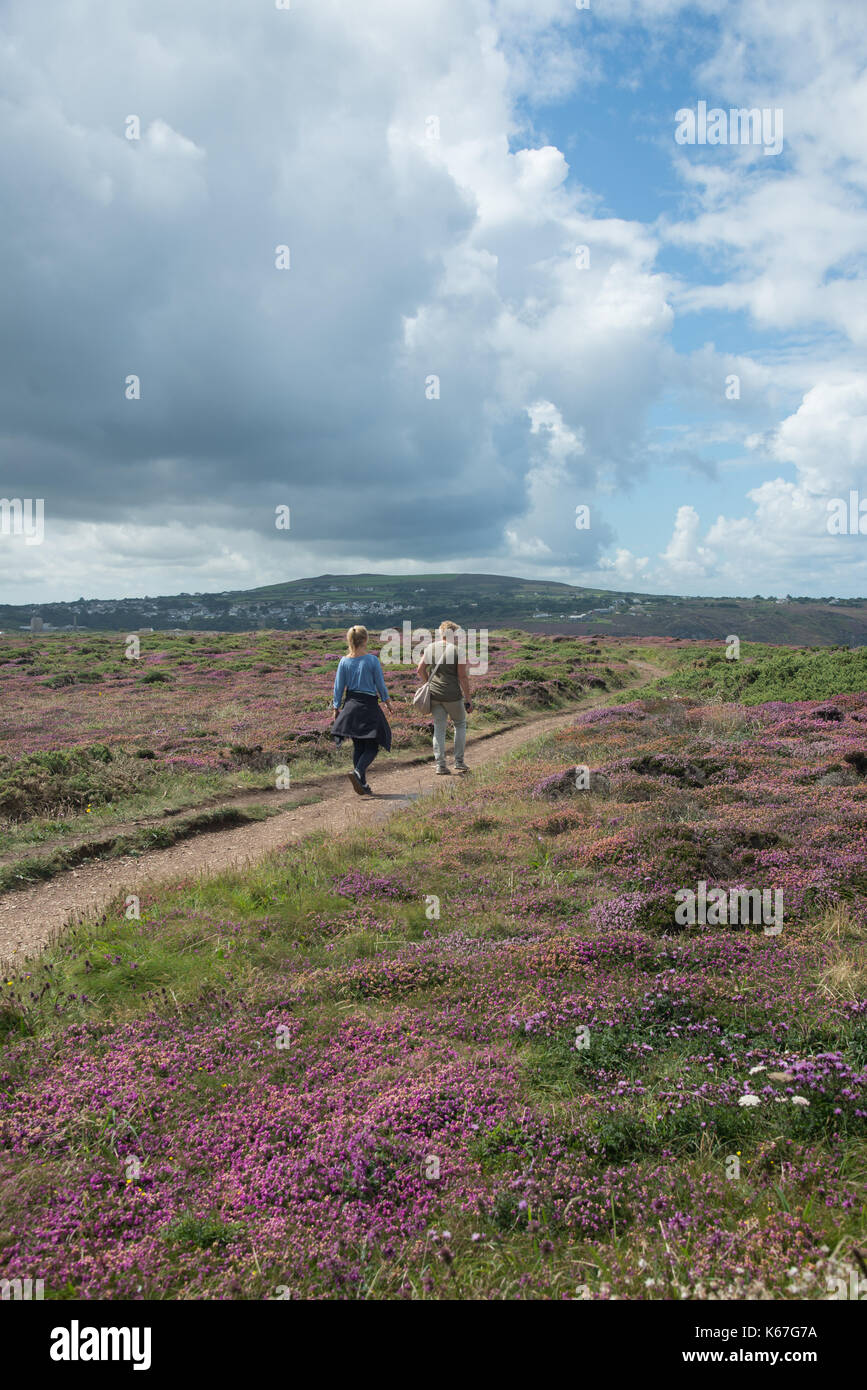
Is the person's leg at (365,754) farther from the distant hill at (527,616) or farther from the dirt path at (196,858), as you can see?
the distant hill at (527,616)

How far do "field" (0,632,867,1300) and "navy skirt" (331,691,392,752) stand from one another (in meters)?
3.36

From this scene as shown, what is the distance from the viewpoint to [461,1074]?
16.2 feet

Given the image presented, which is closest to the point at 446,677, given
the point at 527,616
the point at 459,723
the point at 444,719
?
the point at 444,719

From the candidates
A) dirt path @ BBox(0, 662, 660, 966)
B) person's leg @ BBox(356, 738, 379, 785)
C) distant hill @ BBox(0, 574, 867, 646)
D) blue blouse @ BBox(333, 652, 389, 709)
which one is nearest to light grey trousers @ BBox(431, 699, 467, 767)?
dirt path @ BBox(0, 662, 660, 966)

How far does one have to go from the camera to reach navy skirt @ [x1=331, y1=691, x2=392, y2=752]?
13625 mm

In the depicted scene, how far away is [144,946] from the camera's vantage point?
22.7 ft

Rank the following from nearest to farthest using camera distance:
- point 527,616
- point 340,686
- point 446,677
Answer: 1. point 340,686
2. point 446,677
3. point 527,616

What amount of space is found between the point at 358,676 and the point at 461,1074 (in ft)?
30.6

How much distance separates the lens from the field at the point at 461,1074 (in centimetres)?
356

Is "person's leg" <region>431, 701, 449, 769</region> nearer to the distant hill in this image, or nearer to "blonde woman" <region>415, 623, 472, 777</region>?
"blonde woman" <region>415, 623, 472, 777</region>

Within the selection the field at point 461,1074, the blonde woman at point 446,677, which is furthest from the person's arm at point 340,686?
the field at point 461,1074

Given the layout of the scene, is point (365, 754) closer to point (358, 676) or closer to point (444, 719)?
point (358, 676)

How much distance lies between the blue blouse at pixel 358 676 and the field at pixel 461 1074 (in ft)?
12.4
